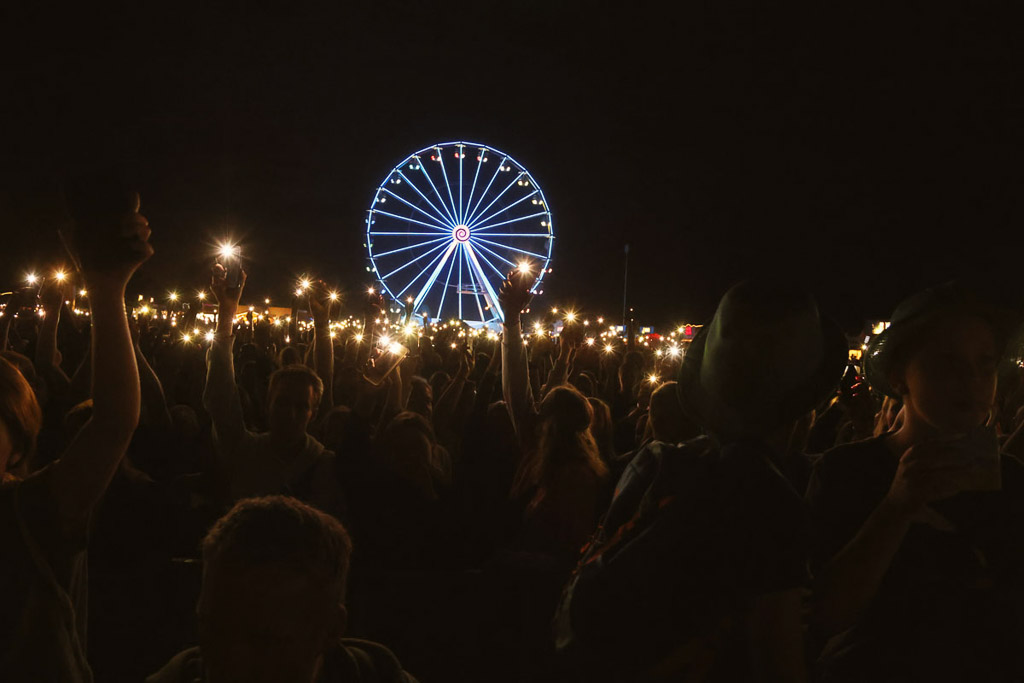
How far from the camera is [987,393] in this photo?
157 cm

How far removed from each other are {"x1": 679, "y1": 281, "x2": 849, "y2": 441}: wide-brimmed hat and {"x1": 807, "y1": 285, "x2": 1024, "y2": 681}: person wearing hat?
1.16ft

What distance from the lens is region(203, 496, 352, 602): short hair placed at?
1.33 meters

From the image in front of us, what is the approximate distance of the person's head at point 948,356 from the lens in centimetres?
157

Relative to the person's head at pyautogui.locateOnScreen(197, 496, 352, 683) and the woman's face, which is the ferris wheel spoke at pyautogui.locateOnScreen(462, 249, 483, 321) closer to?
the woman's face

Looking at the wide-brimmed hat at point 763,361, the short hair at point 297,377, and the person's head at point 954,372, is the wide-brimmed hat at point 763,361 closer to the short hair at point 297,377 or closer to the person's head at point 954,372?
the person's head at point 954,372

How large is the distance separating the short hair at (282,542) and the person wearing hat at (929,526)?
0.89m

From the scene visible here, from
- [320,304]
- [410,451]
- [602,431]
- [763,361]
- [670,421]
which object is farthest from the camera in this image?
[320,304]

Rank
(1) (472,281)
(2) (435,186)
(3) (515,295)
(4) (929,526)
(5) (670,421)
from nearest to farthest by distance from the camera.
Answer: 1. (4) (929,526)
2. (5) (670,421)
3. (3) (515,295)
4. (2) (435,186)
5. (1) (472,281)

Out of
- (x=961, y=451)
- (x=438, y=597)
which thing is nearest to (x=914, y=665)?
(x=961, y=451)

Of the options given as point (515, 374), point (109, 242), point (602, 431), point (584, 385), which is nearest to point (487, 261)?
point (584, 385)

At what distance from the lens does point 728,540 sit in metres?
1.01

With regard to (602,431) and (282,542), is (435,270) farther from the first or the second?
(282,542)

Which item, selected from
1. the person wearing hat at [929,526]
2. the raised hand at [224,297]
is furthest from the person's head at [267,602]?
→ the raised hand at [224,297]

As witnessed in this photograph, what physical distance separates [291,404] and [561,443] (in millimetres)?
Result: 1190
